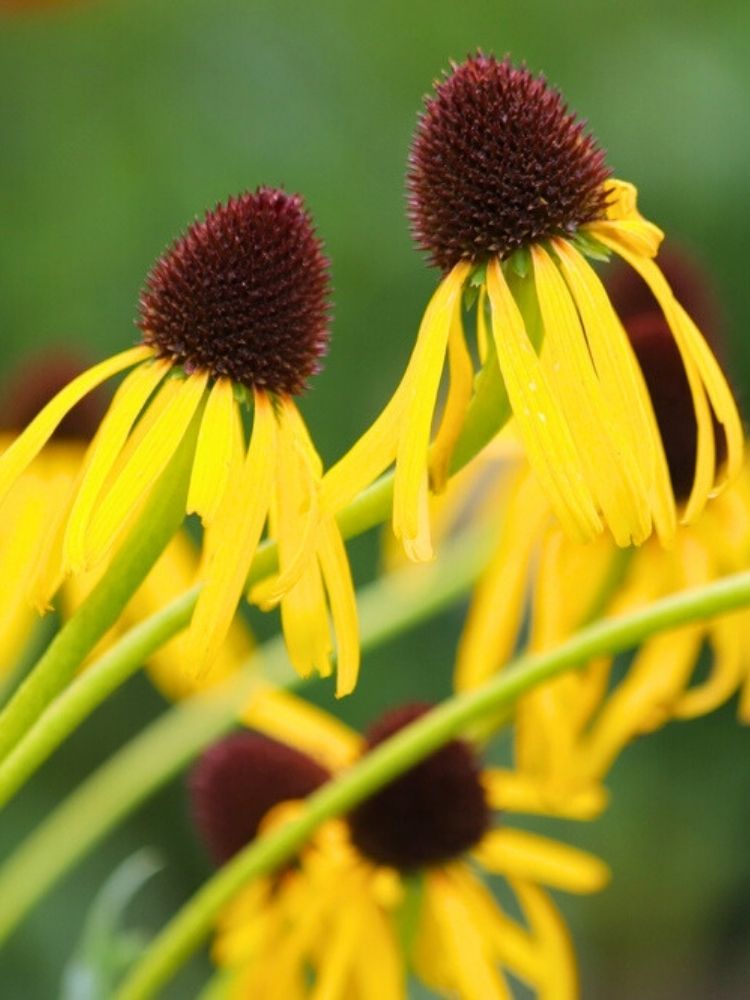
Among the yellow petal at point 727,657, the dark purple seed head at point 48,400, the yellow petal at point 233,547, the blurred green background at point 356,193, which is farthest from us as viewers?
the blurred green background at point 356,193

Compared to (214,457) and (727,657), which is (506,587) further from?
(214,457)

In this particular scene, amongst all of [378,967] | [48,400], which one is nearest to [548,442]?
[378,967]

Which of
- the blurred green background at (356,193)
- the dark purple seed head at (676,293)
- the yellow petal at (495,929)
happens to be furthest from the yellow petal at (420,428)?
the blurred green background at (356,193)

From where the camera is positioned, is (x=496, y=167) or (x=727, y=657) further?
(x=727, y=657)

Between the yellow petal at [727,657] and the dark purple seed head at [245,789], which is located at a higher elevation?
the dark purple seed head at [245,789]

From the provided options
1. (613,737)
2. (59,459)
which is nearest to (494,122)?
(613,737)

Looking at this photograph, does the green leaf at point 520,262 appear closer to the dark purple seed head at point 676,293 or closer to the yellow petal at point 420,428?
the yellow petal at point 420,428

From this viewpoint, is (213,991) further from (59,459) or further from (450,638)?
(450,638)

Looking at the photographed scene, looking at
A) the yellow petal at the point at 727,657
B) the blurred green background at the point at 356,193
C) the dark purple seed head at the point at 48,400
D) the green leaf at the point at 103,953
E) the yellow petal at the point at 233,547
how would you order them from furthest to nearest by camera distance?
the blurred green background at the point at 356,193 → the dark purple seed head at the point at 48,400 → the yellow petal at the point at 727,657 → the green leaf at the point at 103,953 → the yellow petal at the point at 233,547
